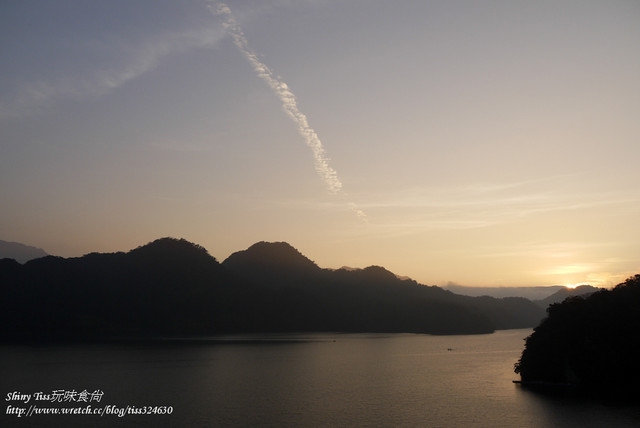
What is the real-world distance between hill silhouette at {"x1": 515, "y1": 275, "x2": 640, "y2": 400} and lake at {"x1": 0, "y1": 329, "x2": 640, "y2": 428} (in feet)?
29.1

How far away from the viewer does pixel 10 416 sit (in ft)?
221

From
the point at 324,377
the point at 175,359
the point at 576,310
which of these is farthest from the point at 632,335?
the point at 175,359

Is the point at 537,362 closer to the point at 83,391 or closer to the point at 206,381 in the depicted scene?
the point at 206,381

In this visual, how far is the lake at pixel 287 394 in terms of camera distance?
226ft

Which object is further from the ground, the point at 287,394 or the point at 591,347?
the point at 591,347

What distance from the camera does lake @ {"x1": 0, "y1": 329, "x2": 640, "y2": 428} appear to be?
6888 centimetres

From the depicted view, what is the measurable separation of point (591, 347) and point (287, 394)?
56.6 meters

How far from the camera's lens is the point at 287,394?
89812 mm

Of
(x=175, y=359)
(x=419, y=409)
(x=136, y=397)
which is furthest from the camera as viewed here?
(x=175, y=359)

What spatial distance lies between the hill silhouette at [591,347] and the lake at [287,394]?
8.87 m

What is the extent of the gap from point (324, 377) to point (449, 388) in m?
29.9

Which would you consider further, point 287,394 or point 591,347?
point 591,347

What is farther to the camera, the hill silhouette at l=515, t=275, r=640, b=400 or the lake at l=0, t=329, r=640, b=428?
the hill silhouette at l=515, t=275, r=640, b=400

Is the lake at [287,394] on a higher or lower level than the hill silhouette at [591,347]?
lower
